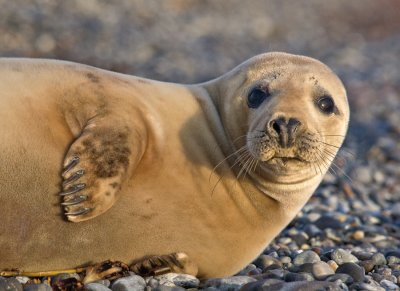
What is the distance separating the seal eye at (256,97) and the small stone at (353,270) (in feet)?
3.47

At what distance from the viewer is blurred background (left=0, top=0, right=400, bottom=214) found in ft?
36.0

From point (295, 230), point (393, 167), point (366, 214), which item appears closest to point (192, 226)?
point (295, 230)

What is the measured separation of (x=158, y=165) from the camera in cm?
488

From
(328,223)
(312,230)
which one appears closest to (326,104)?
(312,230)

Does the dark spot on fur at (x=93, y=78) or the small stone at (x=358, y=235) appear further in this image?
the small stone at (x=358, y=235)

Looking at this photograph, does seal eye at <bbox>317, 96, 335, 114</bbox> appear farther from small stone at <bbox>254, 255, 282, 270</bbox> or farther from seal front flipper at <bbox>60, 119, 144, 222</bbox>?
seal front flipper at <bbox>60, 119, 144, 222</bbox>

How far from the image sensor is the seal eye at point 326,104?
520 centimetres

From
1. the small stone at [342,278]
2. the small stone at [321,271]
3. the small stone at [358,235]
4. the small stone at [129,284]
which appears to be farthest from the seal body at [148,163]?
the small stone at [358,235]

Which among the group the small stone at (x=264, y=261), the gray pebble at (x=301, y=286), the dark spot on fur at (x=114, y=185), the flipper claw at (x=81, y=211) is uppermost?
the dark spot on fur at (x=114, y=185)

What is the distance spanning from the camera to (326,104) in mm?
5234

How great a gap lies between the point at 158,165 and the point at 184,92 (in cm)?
69

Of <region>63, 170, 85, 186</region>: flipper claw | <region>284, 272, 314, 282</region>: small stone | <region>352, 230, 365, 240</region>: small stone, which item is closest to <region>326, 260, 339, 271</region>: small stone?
<region>284, 272, 314, 282</region>: small stone

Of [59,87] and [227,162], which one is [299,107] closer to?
[227,162]

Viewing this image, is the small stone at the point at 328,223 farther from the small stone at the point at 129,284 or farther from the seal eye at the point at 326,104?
the small stone at the point at 129,284
